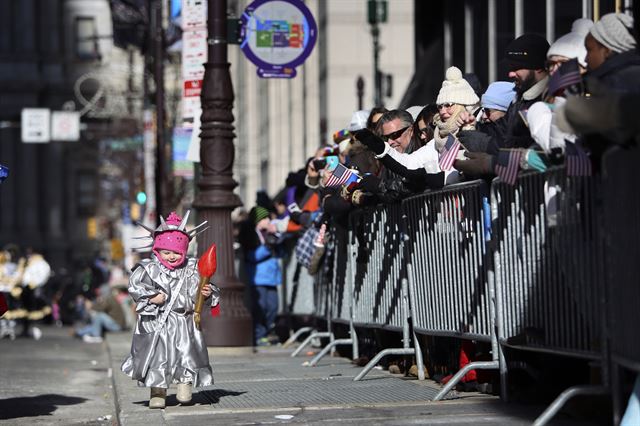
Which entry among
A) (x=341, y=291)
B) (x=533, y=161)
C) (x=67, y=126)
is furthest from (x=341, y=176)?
(x=67, y=126)

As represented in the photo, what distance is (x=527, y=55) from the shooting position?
337 inches

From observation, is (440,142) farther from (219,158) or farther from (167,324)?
(219,158)

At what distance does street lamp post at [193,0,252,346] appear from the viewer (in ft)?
49.9

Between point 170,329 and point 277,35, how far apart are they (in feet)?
25.9

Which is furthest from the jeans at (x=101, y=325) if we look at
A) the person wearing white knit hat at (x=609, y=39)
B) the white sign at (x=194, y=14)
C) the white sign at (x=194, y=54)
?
the person wearing white knit hat at (x=609, y=39)

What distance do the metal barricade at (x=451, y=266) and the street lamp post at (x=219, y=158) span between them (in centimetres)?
481

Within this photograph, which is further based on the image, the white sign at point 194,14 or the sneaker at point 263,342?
the white sign at point 194,14

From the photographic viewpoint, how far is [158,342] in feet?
Result: 31.4

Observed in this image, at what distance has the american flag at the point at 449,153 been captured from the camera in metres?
9.46

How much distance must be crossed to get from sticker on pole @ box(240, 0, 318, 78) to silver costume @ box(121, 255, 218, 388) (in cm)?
732

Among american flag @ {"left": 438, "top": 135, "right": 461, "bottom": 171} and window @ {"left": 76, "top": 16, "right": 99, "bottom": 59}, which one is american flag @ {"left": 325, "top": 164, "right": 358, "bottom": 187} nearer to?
american flag @ {"left": 438, "top": 135, "right": 461, "bottom": 171}

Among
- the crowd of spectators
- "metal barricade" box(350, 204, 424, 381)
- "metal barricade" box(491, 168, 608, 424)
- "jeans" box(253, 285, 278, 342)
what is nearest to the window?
"jeans" box(253, 285, 278, 342)

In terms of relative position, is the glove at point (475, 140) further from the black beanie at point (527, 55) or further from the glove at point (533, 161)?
the glove at point (533, 161)

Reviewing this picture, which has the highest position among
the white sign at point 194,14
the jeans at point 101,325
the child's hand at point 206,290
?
the white sign at point 194,14
